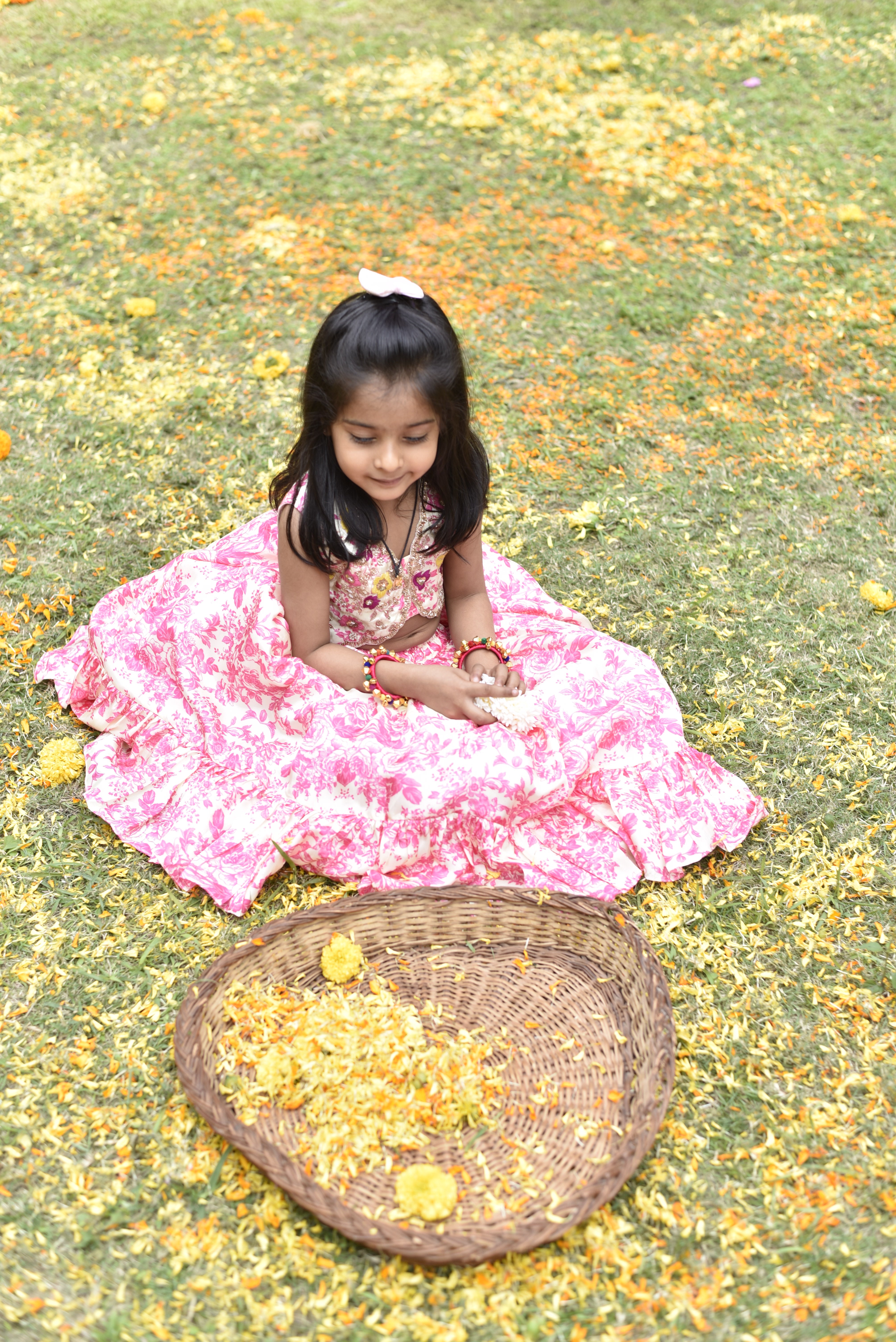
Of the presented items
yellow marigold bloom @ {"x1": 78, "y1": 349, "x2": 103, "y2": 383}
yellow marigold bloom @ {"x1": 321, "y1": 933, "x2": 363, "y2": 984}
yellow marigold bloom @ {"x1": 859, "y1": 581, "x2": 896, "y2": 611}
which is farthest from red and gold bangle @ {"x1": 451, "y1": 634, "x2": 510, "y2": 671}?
yellow marigold bloom @ {"x1": 78, "y1": 349, "x2": 103, "y2": 383}

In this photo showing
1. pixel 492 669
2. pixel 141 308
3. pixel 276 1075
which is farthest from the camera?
pixel 141 308

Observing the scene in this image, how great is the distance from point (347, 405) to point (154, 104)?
5.10m

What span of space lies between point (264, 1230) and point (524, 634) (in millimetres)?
1950

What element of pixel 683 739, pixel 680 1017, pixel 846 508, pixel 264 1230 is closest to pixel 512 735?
pixel 683 739

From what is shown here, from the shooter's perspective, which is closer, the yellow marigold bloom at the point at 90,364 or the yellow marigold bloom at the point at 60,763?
the yellow marigold bloom at the point at 60,763

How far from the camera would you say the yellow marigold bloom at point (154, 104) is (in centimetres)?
690

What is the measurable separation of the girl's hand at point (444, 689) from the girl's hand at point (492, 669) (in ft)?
0.12

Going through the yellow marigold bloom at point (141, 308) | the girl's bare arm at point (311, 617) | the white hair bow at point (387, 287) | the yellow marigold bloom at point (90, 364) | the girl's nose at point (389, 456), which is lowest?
the yellow marigold bloom at point (90, 364)

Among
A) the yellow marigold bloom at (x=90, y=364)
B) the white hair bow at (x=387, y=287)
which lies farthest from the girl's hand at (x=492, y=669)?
the yellow marigold bloom at (x=90, y=364)

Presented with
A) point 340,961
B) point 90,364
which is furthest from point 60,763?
point 90,364

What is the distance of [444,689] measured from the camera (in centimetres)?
332

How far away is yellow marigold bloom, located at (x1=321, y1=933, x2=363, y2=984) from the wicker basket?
6 centimetres

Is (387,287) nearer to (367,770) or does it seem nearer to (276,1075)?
(367,770)

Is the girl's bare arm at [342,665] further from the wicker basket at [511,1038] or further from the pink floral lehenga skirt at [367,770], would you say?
the wicker basket at [511,1038]
